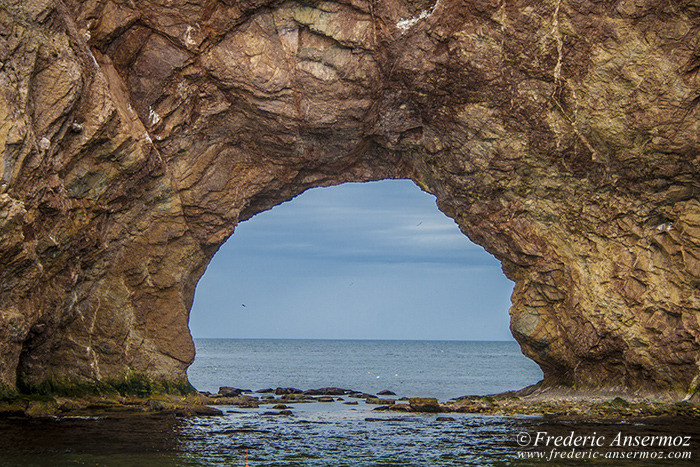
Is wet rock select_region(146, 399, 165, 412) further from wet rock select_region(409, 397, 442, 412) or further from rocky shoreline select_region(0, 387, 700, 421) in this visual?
wet rock select_region(409, 397, 442, 412)

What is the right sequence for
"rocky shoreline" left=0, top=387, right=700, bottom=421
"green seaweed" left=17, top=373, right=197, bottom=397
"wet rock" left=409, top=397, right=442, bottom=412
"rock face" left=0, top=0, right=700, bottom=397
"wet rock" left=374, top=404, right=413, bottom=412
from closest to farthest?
1. "rock face" left=0, top=0, right=700, bottom=397
2. "rocky shoreline" left=0, top=387, right=700, bottom=421
3. "green seaweed" left=17, top=373, right=197, bottom=397
4. "wet rock" left=409, top=397, right=442, bottom=412
5. "wet rock" left=374, top=404, right=413, bottom=412

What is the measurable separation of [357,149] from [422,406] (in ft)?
44.2

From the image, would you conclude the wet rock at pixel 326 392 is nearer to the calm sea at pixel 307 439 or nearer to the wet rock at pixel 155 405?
the calm sea at pixel 307 439

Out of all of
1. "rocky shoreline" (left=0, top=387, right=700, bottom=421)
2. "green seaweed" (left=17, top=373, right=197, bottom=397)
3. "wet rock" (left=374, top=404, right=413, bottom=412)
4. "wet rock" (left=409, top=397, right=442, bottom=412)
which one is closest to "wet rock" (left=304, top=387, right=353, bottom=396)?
"rocky shoreline" (left=0, top=387, right=700, bottom=421)

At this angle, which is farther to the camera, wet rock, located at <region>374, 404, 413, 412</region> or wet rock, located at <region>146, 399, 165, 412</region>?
wet rock, located at <region>374, 404, 413, 412</region>

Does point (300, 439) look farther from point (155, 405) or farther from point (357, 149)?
point (357, 149)

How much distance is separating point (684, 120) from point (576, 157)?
4.75m

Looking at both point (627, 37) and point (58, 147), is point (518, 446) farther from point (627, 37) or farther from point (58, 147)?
point (58, 147)

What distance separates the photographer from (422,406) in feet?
119

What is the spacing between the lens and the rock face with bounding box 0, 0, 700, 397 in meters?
29.2

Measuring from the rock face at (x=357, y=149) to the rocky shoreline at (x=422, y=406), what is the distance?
119 centimetres

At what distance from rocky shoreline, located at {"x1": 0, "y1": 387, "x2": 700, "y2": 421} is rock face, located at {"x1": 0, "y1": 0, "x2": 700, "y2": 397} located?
47.0 inches

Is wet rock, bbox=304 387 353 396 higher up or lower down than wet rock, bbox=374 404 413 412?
lower down

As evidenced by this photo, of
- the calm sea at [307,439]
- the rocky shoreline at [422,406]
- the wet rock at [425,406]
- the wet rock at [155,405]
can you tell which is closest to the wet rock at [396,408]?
the rocky shoreline at [422,406]
